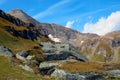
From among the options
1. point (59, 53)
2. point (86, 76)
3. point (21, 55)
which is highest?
point (59, 53)

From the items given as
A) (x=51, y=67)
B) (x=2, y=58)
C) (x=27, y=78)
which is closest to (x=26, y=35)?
(x=51, y=67)

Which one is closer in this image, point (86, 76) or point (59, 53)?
point (86, 76)

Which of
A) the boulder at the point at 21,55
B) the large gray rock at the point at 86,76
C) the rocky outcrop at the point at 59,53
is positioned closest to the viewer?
the large gray rock at the point at 86,76

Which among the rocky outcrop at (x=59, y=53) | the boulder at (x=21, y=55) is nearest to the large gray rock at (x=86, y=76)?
the boulder at (x=21, y=55)

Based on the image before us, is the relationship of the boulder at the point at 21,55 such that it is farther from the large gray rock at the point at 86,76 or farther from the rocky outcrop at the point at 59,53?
the rocky outcrop at the point at 59,53

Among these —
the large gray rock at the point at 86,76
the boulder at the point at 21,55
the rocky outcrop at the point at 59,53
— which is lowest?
the large gray rock at the point at 86,76

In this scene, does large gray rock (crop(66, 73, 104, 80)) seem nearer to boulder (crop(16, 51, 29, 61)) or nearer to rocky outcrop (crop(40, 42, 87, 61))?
boulder (crop(16, 51, 29, 61))

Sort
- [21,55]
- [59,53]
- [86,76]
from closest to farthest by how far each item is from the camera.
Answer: [86,76] < [21,55] < [59,53]

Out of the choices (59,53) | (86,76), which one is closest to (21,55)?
(86,76)

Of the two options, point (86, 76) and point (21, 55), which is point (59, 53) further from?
point (86, 76)

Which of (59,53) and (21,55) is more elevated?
(59,53)

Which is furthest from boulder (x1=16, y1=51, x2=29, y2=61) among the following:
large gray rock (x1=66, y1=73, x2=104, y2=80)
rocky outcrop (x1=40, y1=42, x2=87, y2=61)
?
rocky outcrop (x1=40, y1=42, x2=87, y2=61)

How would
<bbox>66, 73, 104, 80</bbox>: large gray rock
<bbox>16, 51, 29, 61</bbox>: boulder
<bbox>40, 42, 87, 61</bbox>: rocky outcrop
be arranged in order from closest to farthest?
<bbox>66, 73, 104, 80</bbox>: large gray rock → <bbox>16, 51, 29, 61</bbox>: boulder → <bbox>40, 42, 87, 61</bbox>: rocky outcrop

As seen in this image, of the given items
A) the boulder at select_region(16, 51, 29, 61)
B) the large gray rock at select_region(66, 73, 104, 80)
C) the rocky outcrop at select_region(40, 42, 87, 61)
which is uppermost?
the rocky outcrop at select_region(40, 42, 87, 61)
